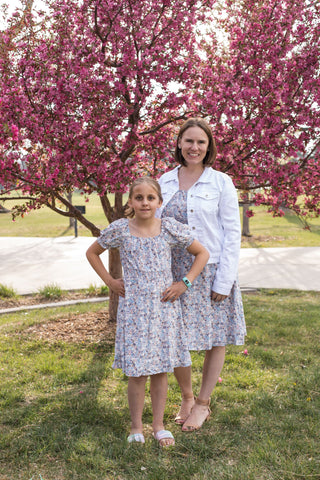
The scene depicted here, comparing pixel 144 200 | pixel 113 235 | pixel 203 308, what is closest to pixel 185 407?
pixel 203 308

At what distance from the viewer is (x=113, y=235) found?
2762 mm

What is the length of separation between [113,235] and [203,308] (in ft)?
2.30

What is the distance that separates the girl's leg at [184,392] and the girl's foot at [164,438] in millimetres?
315

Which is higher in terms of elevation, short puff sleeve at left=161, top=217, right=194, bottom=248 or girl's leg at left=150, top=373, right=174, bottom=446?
short puff sleeve at left=161, top=217, right=194, bottom=248

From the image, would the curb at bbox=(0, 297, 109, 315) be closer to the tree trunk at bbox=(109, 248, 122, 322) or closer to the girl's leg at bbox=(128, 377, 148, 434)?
the tree trunk at bbox=(109, 248, 122, 322)

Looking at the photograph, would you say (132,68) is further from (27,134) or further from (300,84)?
(300,84)

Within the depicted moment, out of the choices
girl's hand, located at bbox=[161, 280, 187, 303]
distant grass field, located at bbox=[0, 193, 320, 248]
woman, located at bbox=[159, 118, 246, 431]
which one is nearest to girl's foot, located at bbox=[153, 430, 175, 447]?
woman, located at bbox=[159, 118, 246, 431]

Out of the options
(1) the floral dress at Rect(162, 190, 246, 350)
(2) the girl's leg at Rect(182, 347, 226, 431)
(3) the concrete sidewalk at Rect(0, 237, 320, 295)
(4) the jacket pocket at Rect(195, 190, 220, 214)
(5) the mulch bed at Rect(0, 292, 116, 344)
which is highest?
(4) the jacket pocket at Rect(195, 190, 220, 214)

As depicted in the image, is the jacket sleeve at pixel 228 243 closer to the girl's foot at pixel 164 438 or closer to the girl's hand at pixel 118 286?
the girl's hand at pixel 118 286

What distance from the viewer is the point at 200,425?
119 inches

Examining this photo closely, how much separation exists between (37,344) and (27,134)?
1978mm

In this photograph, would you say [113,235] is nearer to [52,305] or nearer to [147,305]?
[147,305]

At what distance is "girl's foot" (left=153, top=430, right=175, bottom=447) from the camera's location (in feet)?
9.04

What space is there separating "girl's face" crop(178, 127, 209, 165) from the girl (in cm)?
34
